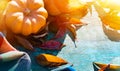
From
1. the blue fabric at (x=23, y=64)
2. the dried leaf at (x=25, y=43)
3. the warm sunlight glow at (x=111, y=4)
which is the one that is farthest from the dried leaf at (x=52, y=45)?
the warm sunlight glow at (x=111, y=4)

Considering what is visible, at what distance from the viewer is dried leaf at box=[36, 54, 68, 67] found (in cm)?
A: 242

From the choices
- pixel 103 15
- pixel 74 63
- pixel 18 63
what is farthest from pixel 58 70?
pixel 103 15

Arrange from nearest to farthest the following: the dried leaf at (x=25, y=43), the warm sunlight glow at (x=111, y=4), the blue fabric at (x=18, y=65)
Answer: the blue fabric at (x=18, y=65) → the dried leaf at (x=25, y=43) → the warm sunlight glow at (x=111, y=4)

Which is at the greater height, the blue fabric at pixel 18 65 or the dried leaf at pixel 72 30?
the blue fabric at pixel 18 65

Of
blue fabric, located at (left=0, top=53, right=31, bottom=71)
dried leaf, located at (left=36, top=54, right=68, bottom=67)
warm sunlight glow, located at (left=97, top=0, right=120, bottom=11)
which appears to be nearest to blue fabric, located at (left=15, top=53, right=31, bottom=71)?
blue fabric, located at (left=0, top=53, right=31, bottom=71)

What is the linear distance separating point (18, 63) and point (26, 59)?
0.20ft

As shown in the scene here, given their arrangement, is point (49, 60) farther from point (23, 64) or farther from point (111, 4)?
point (111, 4)

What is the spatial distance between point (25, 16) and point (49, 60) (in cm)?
44

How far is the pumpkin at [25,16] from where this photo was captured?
259 centimetres

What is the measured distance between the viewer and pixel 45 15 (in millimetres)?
2711

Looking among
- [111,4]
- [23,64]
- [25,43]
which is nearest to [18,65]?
[23,64]

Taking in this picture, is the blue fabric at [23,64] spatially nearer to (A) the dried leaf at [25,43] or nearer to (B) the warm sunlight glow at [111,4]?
(A) the dried leaf at [25,43]

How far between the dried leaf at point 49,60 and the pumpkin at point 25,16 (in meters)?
0.27

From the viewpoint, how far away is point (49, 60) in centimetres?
244
